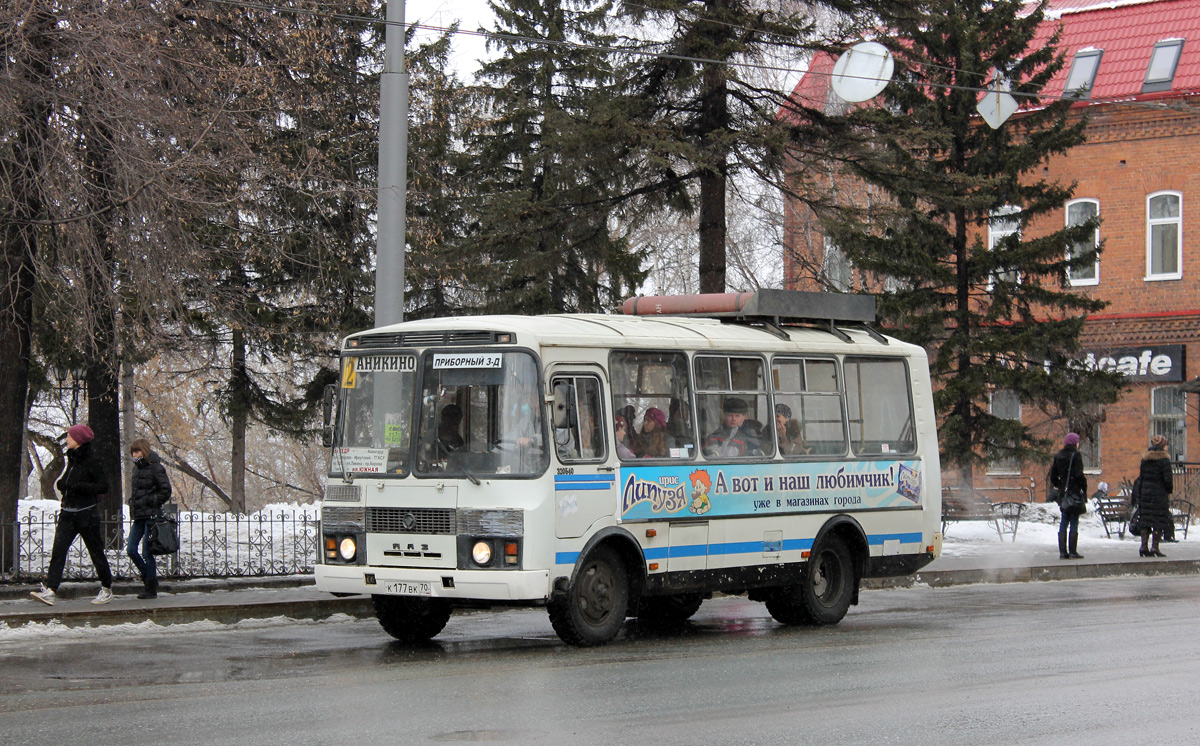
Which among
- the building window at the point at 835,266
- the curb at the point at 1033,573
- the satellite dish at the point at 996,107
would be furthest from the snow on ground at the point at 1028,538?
the building window at the point at 835,266

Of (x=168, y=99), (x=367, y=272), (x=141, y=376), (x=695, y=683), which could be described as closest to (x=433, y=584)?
(x=695, y=683)

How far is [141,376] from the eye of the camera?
32.8 metres

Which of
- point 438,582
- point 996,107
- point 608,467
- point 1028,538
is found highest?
point 996,107

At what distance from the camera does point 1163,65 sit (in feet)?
123

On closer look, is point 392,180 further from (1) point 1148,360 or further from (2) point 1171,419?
(2) point 1171,419

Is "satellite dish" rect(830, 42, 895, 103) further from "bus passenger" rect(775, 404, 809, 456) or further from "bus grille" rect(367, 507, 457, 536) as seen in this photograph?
"bus grille" rect(367, 507, 457, 536)

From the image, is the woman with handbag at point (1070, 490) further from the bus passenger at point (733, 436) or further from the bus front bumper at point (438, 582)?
the bus front bumper at point (438, 582)

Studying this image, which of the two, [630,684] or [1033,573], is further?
[1033,573]

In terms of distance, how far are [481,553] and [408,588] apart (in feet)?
2.28

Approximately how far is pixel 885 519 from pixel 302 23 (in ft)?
34.3

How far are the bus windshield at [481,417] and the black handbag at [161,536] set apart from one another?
442 centimetres

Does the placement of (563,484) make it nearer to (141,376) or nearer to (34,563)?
(34,563)

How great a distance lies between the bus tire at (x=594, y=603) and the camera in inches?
433

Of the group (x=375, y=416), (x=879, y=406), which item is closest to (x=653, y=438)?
(x=375, y=416)
